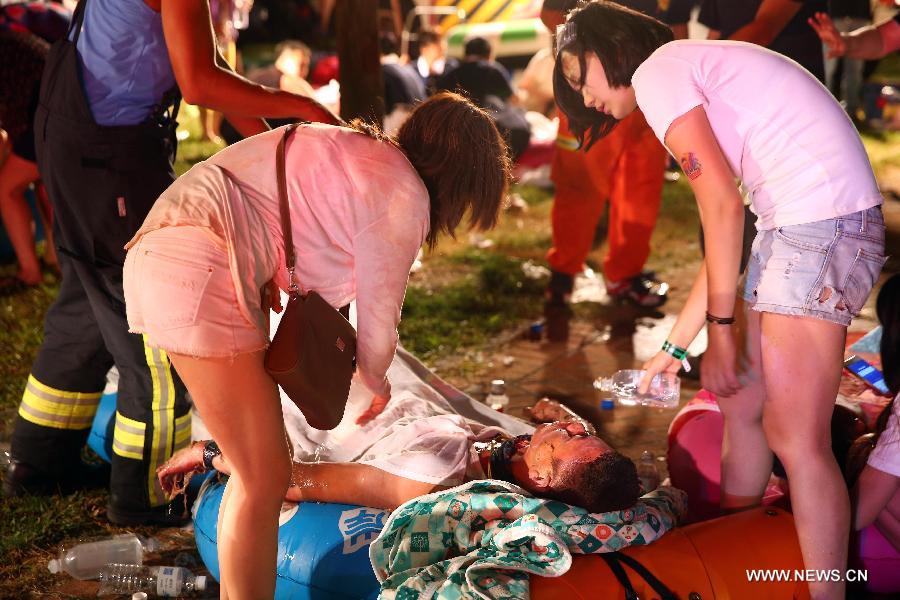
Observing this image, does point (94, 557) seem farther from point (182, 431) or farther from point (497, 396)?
point (497, 396)

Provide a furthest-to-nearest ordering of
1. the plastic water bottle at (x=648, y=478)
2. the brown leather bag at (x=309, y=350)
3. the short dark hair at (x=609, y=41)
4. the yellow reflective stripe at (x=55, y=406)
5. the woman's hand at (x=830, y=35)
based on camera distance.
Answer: the woman's hand at (x=830, y=35) → the yellow reflective stripe at (x=55, y=406) → the plastic water bottle at (x=648, y=478) → the short dark hair at (x=609, y=41) → the brown leather bag at (x=309, y=350)

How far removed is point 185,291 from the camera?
2439mm

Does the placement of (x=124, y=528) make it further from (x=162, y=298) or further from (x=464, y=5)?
(x=464, y=5)

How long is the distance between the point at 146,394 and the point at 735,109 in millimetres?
2147

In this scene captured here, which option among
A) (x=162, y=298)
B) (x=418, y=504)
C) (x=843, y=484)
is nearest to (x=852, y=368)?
(x=843, y=484)

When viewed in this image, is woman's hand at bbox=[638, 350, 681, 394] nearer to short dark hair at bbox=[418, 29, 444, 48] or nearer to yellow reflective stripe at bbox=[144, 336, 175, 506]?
yellow reflective stripe at bbox=[144, 336, 175, 506]

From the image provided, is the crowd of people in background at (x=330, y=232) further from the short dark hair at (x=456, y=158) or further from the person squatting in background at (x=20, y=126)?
the person squatting in background at (x=20, y=126)

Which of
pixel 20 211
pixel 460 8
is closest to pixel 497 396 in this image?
pixel 20 211

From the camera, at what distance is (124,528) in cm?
370

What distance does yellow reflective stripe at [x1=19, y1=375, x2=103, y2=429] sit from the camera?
371 cm

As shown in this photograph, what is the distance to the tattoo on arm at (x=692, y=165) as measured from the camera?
8.48 ft

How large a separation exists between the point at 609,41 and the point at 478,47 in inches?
257

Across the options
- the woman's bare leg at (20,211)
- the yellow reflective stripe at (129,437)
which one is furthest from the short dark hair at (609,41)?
the woman's bare leg at (20,211)

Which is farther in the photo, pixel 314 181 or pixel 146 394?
pixel 146 394
